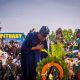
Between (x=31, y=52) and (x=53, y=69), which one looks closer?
(x=53, y=69)

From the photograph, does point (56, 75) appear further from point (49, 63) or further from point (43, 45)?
point (43, 45)

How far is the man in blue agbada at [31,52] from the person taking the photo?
5.34m

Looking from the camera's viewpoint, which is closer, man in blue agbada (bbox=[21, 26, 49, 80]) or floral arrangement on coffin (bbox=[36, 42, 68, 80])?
floral arrangement on coffin (bbox=[36, 42, 68, 80])

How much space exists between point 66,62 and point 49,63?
25cm

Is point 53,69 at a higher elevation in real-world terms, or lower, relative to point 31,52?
lower

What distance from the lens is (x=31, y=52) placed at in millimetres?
5414

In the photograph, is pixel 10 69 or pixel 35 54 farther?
pixel 10 69

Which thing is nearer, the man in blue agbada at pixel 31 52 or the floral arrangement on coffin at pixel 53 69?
the floral arrangement on coffin at pixel 53 69

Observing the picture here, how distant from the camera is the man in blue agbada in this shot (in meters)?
5.34

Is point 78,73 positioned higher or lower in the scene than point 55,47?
lower

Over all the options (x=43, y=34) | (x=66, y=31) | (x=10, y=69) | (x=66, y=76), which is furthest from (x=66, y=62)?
(x=66, y=31)

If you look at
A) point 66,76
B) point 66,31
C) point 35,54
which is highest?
point 66,31

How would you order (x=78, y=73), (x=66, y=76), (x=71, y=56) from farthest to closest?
(x=71, y=56), (x=78, y=73), (x=66, y=76)

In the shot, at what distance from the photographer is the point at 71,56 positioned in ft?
17.5
